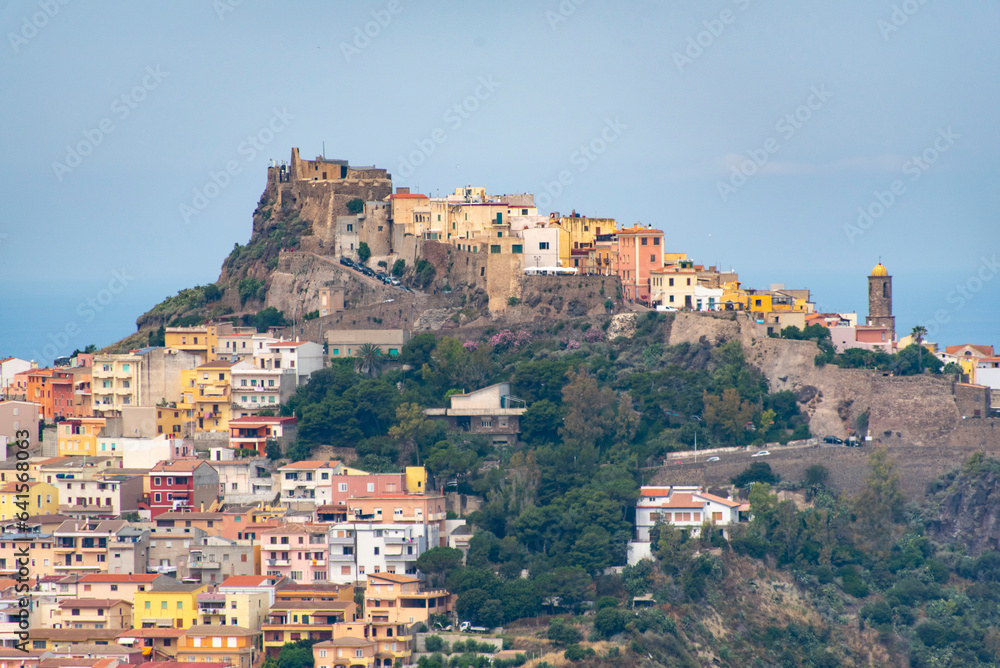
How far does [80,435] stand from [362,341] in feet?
36.8

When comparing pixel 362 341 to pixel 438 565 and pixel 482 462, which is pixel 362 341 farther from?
pixel 438 565

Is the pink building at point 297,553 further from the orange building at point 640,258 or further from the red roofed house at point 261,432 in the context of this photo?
the orange building at point 640,258

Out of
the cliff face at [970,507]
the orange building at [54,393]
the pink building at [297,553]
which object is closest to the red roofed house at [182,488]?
the pink building at [297,553]

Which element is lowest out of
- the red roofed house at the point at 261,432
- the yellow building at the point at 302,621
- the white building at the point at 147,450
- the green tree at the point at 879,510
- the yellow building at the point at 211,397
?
the yellow building at the point at 302,621

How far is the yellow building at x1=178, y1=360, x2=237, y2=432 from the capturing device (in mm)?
70188

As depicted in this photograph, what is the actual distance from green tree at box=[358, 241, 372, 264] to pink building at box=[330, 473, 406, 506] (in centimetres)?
1827

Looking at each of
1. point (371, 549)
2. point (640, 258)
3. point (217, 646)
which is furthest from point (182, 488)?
point (640, 258)

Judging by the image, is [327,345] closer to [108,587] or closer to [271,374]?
[271,374]

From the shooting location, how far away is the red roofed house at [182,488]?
215 ft

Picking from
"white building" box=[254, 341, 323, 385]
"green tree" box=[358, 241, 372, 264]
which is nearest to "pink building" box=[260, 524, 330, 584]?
"white building" box=[254, 341, 323, 385]

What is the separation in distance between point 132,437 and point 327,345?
8.55m

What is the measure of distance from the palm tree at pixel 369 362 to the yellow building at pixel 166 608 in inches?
571

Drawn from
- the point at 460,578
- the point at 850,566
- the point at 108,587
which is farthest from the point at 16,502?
the point at 850,566

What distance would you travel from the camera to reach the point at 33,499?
218ft
